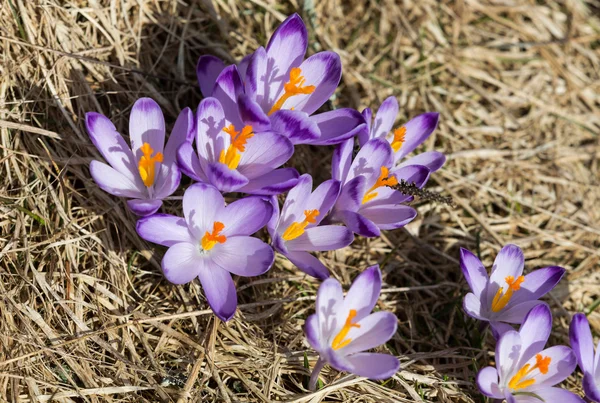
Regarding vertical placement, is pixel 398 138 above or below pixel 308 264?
above

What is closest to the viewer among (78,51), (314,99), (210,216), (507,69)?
(210,216)

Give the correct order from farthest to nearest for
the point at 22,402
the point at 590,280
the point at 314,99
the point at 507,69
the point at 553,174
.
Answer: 1. the point at 507,69
2. the point at 553,174
3. the point at 590,280
4. the point at 314,99
5. the point at 22,402

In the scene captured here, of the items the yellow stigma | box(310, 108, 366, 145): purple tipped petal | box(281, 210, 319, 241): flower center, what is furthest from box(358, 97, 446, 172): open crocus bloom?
box(281, 210, 319, 241): flower center

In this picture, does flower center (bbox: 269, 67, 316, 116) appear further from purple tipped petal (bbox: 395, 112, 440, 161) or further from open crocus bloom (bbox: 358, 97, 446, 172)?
purple tipped petal (bbox: 395, 112, 440, 161)

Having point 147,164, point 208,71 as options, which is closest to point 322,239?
point 147,164

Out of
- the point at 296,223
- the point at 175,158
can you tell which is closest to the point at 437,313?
the point at 296,223

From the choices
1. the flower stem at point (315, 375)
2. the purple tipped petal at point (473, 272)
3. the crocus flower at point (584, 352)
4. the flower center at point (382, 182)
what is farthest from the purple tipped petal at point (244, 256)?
the crocus flower at point (584, 352)

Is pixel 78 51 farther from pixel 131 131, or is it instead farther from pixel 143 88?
pixel 131 131

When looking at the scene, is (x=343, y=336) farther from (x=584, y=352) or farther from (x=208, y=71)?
(x=208, y=71)
